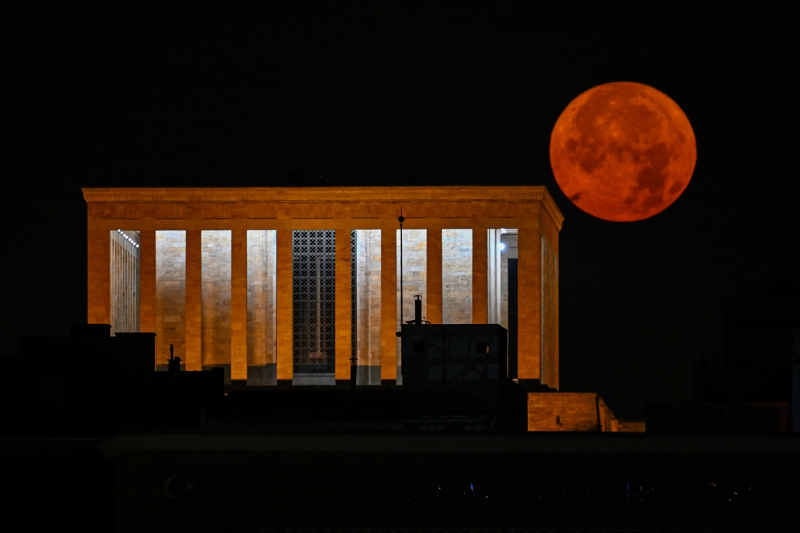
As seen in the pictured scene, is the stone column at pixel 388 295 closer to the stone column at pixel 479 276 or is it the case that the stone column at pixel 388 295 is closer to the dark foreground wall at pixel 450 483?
the stone column at pixel 479 276

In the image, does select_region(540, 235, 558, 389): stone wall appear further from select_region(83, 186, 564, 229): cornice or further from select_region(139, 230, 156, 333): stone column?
select_region(139, 230, 156, 333): stone column

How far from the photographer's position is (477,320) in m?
35.8

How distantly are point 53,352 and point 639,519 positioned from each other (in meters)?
12.9

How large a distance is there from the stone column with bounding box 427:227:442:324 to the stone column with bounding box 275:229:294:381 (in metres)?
5.08

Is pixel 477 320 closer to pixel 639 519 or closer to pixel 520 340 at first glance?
pixel 520 340

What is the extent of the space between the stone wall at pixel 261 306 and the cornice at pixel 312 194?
2928 millimetres

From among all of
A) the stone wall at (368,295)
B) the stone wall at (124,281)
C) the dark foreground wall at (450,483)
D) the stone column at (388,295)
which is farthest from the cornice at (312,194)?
the dark foreground wall at (450,483)

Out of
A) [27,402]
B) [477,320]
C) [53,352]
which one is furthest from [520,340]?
[27,402]

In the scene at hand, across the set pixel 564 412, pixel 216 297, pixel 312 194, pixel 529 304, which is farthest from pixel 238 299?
pixel 564 412

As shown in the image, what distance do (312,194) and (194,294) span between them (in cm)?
565

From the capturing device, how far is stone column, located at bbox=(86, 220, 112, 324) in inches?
1423

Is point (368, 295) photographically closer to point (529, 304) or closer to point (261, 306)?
point (261, 306)

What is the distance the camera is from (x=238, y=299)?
3628 centimetres

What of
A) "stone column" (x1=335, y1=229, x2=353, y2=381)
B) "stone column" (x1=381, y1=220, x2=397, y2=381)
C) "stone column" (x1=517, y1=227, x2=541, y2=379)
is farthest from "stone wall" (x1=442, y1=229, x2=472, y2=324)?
"stone column" (x1=335, y1=229, x2=353, y2=381)
